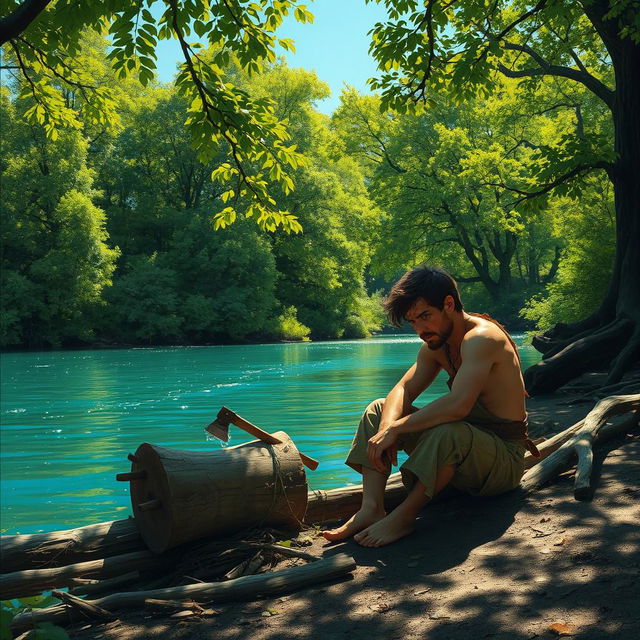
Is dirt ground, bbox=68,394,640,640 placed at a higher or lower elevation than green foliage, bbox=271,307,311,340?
lower

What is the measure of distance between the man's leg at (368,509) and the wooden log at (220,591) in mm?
750

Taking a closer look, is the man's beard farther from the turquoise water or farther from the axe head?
the turquoise water

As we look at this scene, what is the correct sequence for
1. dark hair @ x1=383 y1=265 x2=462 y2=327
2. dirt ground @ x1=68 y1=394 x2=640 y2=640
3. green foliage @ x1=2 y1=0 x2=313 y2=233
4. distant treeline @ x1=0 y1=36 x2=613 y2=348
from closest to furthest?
1. dirt ground @ x1=68 y1=394 x2=640 y2=640
2. dark hair @ x1=383 y1=265 x2=462 y2=327
3. green foliage @ x1=2 y1=0 x2=313 y2=233
4. distant treeline @ x1=0 y1=36 x2=613 y2=348

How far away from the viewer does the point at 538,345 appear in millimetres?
15750

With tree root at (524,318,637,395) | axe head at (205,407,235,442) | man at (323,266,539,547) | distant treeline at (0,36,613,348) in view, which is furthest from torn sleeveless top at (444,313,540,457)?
distant treeline at (0,36,613,348)

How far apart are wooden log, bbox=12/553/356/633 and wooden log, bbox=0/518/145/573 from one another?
1.76 ft

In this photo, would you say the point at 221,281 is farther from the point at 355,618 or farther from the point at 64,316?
the point at 355,618

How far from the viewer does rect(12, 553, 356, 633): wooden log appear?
427 cm

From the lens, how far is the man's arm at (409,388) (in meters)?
5.20

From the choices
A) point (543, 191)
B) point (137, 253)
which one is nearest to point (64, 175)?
point (137, 253)

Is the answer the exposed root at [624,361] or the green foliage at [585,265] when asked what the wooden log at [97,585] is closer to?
the exposed root at [624,361]

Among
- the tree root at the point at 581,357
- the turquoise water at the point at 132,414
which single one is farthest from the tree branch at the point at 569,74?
the turquoise water at the point at 132,414

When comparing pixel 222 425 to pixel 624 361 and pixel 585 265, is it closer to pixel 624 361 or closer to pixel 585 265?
pixel 624 361

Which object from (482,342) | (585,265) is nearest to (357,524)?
(482,342)
